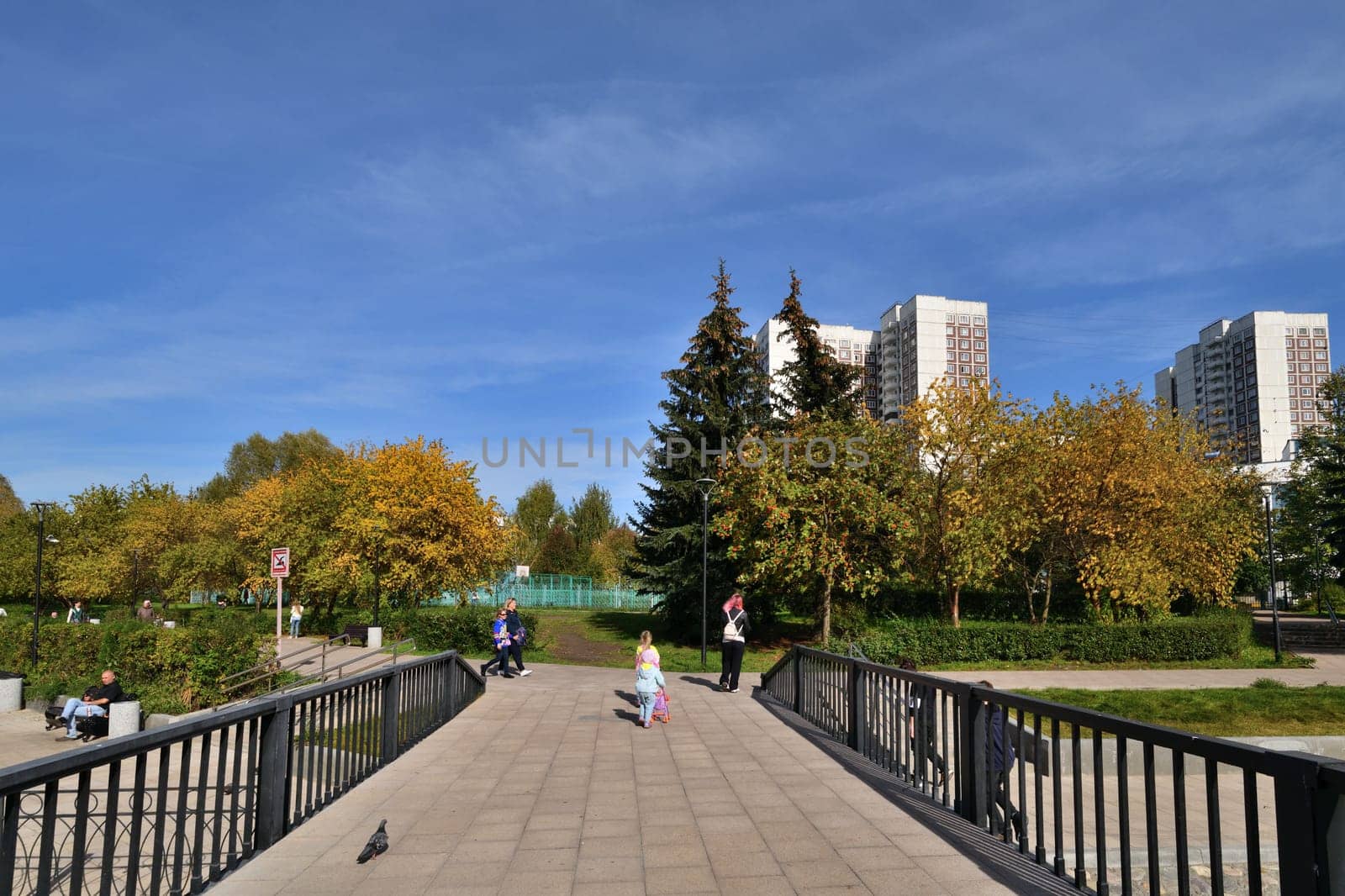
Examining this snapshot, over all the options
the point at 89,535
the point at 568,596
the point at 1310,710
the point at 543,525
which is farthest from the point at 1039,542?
the point at 543,525

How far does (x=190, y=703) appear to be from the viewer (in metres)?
18.7

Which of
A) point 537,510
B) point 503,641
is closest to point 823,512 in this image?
point 503,641

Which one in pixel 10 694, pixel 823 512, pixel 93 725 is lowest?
pixel 10 694

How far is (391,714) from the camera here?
8273 mm

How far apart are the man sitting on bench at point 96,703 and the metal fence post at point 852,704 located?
52.0 feet

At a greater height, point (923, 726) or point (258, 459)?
point (258, 459)

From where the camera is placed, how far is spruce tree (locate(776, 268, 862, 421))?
112 feet

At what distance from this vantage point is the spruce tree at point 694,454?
95.3ft

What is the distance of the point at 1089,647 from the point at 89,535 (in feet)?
148

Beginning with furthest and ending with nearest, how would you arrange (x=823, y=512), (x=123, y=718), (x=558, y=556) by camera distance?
(x=558, y=556)
(x=823, y=512)
(x=123, y=718)

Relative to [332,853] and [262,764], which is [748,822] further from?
[262,764]

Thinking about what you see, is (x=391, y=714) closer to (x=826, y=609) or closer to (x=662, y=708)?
(x=662, y=708)

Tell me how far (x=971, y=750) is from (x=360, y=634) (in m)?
24.8

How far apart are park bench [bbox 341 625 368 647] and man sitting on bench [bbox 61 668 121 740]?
363 inches
